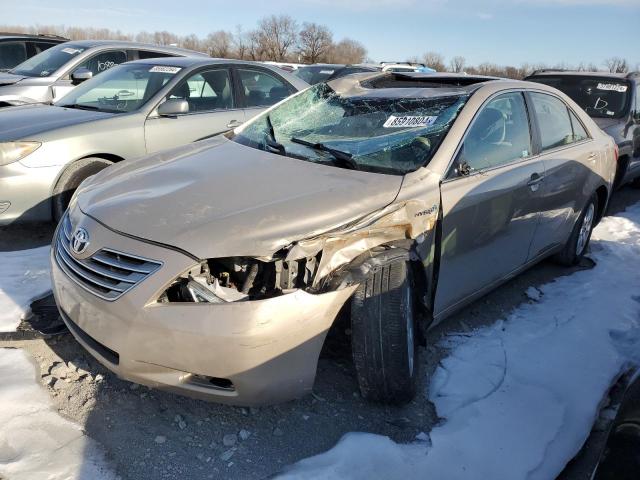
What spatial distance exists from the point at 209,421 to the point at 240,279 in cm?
76

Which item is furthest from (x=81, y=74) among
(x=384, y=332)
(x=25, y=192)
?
(x=384, y=332)

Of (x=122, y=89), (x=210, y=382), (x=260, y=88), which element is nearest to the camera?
(x=210, y=382)

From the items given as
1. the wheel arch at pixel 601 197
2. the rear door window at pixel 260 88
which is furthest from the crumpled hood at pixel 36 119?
the wheel arch at pixel 601 197

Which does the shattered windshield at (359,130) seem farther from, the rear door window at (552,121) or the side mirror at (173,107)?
the side mirror at (173,107)

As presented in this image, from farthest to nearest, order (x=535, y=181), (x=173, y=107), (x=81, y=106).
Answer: (x=81, y=106)
(x=173, y=107)
(x=535, y=181)

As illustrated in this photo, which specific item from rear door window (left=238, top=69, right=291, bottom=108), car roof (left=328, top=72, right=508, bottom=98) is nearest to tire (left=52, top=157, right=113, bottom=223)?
rear door window (left=238, top=69, right=291, bottom=108)

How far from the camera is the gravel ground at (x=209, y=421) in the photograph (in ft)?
7.61

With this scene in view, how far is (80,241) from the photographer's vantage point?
254 centimetres

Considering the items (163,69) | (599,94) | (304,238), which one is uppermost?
(163,69)

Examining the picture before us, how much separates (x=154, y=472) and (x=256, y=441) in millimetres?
463

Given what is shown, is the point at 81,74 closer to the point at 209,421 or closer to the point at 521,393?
the point at 209,421

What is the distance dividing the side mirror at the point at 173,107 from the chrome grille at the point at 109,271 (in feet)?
8.47

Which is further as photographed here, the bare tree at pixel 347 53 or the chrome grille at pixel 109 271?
the bare tree at pixel 347 53

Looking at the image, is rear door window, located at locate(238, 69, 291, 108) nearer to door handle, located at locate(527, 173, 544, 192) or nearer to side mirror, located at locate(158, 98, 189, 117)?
side mirror, located at locate(158, 98, 189, 117)
